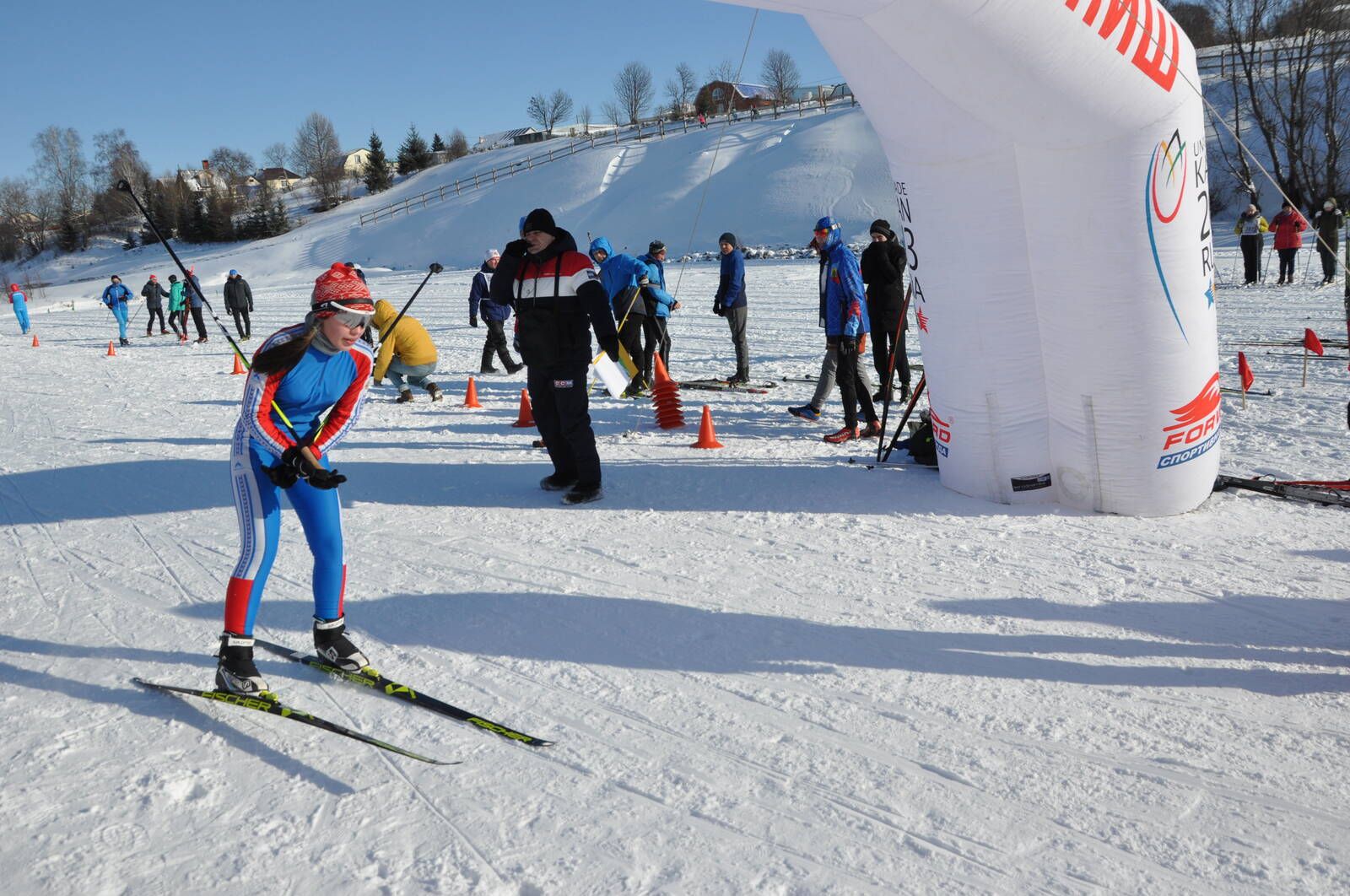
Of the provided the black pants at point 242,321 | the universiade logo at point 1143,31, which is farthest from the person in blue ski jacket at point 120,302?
the universiade logo at point 1143,31

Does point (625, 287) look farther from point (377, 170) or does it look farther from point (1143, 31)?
point (377, 170)

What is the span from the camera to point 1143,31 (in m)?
4.72

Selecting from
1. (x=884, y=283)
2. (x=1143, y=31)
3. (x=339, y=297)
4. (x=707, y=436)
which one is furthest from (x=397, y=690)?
(x=884, y=283)

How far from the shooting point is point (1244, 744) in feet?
10.2

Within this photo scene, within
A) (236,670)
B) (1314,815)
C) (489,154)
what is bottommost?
(1314,815)

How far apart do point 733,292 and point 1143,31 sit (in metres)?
5.76

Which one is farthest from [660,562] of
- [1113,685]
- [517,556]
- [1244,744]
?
[1244,744]

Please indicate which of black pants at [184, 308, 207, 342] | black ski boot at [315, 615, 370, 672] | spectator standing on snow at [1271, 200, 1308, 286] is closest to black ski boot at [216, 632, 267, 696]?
black ski boot at [315, 615, 370, 672]

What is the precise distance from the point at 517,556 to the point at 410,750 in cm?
208

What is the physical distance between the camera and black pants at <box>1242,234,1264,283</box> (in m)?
16.4

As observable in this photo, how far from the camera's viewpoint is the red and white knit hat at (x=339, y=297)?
343cm

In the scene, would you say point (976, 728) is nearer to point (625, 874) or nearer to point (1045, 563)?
point (625, 874)

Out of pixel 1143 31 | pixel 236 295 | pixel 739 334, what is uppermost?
pixel 236 295

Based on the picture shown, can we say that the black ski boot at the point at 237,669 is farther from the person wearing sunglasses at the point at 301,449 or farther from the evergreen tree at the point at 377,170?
the evergreen tree at the point at 377,170
